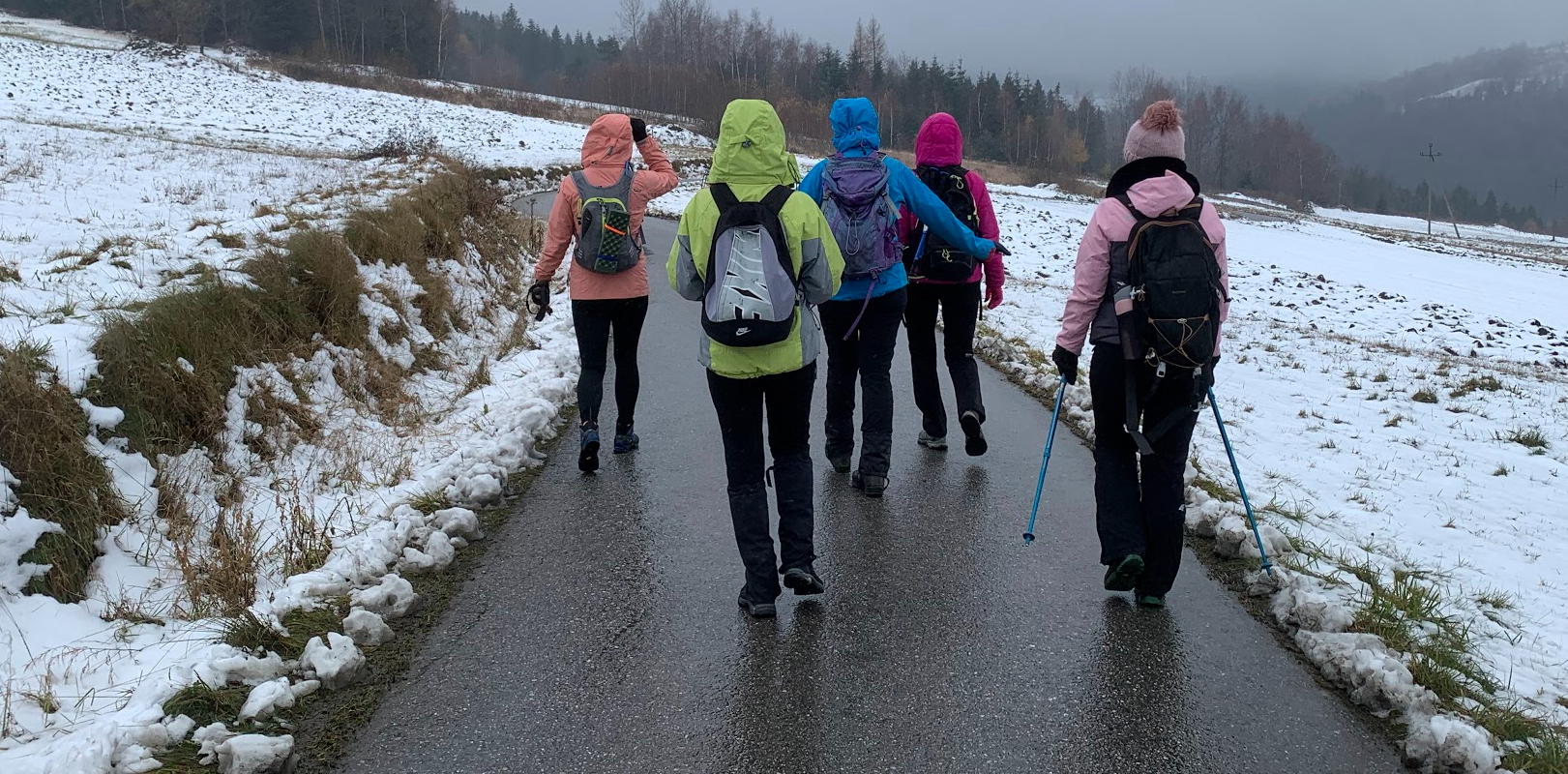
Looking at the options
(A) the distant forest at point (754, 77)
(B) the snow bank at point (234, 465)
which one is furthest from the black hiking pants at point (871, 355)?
(A) the distant forest at point (754, 77)

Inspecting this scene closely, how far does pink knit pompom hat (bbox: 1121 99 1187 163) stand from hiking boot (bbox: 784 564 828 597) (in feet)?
7.43

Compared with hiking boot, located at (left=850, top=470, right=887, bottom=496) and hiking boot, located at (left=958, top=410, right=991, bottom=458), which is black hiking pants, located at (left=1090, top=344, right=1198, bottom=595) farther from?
hiking boot, located at (left=958, top=410, right=991, bottom=458)

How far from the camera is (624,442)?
6.17 m

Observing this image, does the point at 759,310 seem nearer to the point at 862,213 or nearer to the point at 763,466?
the point at 763,466

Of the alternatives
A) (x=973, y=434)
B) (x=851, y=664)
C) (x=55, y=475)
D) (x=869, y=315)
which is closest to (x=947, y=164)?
(x=869, y=315)

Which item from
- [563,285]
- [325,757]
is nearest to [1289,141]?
[563,285]

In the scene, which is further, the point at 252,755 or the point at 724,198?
the point at 724,198

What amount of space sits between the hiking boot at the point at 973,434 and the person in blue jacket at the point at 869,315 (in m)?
0.76

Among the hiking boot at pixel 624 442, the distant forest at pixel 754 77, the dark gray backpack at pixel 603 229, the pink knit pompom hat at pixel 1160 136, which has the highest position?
the distant forest at pixel 754 77

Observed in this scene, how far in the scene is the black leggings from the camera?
5.71m

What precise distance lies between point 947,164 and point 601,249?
7.31 feet

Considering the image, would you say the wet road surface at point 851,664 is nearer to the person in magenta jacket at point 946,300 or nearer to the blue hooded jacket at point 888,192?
the person in magenta jacket at point 946,300

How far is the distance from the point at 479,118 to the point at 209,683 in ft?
151

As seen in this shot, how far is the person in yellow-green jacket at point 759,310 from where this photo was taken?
3701mm
